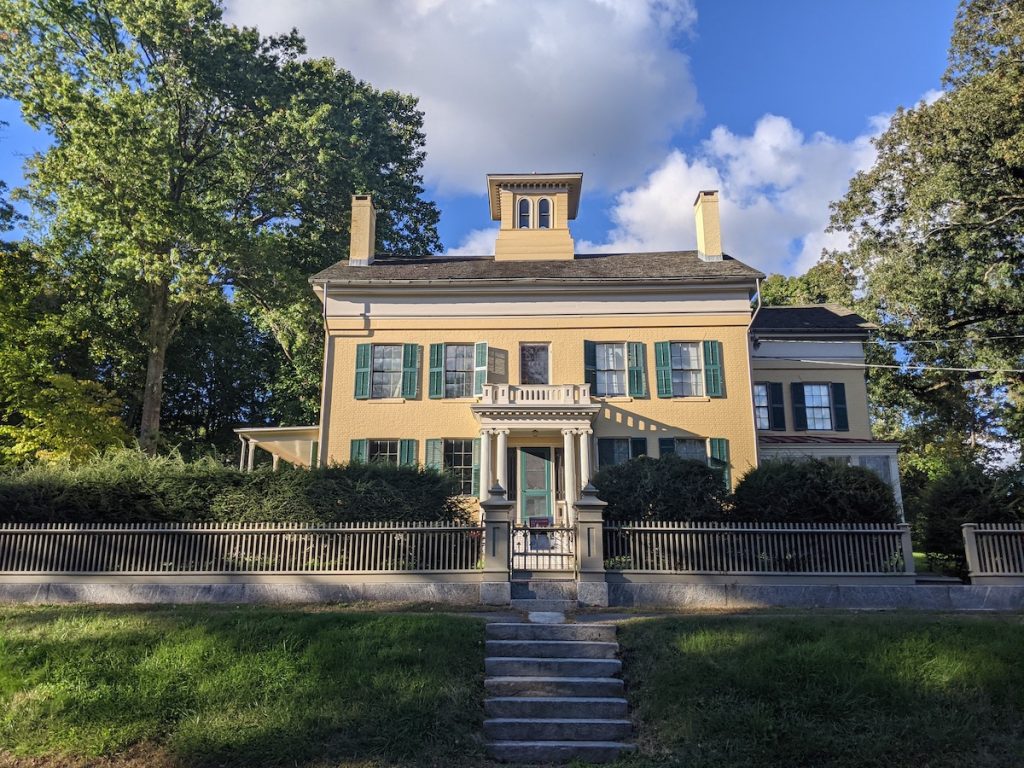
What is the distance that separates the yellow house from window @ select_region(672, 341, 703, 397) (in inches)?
1.7

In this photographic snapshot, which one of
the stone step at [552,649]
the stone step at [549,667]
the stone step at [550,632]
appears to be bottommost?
the stone step at [549,667]

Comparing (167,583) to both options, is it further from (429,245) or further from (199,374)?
(429,245)

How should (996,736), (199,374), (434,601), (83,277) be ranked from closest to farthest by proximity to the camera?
(996,736)
(434,601)
(83,277)
(199,374)

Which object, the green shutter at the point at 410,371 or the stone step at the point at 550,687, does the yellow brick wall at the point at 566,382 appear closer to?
the green shutter at the point at 410,371

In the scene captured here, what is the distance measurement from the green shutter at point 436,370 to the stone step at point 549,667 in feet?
47.2

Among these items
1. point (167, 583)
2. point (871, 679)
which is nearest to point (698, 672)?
point (871, 679)

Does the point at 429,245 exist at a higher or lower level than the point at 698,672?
higher

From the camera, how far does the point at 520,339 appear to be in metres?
24.4

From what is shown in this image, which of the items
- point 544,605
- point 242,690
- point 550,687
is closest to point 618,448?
point 544,605

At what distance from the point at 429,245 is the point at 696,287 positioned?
16322mm

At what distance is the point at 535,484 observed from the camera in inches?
914

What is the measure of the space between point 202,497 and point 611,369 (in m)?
A: 13.2

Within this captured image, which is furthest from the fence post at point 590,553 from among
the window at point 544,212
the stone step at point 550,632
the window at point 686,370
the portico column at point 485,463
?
the window at point 544,212

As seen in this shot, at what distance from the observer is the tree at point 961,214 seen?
2431cm
